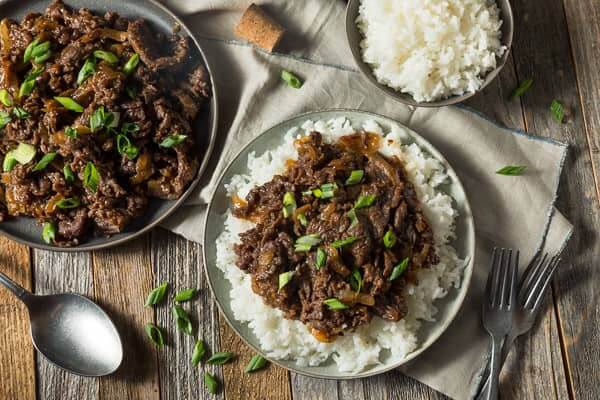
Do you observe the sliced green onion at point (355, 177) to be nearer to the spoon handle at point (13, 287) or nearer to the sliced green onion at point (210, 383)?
the sliced green onion at point (210, 383)

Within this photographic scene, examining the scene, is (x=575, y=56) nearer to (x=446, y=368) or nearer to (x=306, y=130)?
(x=306, y=130)

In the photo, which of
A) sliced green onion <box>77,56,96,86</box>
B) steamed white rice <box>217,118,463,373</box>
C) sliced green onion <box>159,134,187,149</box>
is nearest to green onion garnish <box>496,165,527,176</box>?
steamed white rice <box>217,118,463,373</box>

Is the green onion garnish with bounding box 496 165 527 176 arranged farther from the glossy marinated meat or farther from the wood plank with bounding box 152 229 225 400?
the wood plank with bounding box 152 229 225 400

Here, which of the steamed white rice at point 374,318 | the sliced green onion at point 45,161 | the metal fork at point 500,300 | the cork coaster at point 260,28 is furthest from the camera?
the cork coaster at point 260,28

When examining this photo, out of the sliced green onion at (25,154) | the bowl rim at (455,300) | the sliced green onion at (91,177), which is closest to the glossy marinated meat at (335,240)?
the bowl rim at (455,300)

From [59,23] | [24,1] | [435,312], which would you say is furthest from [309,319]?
[24,1]

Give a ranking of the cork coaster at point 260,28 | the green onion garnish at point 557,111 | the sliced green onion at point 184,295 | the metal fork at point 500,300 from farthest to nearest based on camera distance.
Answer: the green onion garnish at point 557,111, the sliced green onion at point 184,295, the cork coaster at point 260,28, the metal fork at point 500,300
